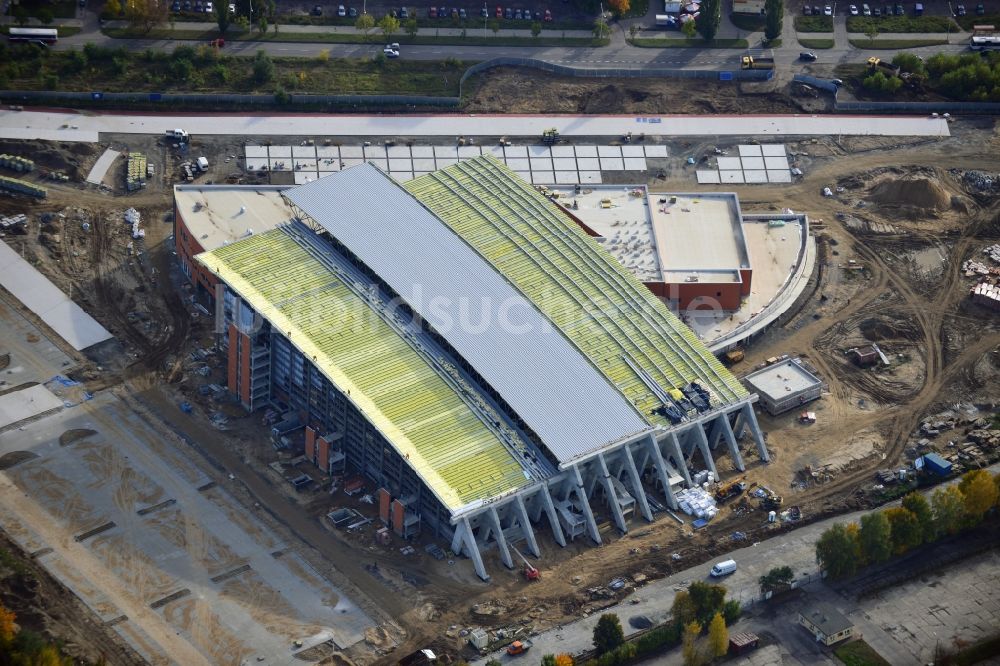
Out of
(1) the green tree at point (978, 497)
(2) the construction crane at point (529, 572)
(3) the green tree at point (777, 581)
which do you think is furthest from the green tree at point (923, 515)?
(2) the construction crane at point (529, 572)

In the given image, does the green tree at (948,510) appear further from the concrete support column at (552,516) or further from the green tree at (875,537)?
the concrete support column at (552,516)

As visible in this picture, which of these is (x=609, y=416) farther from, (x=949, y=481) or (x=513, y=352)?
(x=949, y=481)

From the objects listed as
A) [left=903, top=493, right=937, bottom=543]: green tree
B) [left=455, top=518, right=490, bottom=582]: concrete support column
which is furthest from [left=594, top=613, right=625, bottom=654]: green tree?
[left=903, top=493, right=937, bottom=543]: green tree

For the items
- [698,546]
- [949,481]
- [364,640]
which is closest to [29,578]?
[364,640]

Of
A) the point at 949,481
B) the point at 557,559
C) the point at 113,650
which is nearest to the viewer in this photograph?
the point at 113,650

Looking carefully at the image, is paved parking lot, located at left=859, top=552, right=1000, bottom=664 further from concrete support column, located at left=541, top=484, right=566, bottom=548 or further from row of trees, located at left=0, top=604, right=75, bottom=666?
row of trees, located at left=0, top=604, right=75, bottom=666

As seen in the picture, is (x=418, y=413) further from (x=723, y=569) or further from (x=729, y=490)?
(x=723, y=569)

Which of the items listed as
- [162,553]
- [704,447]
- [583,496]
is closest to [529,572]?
[583,496]
